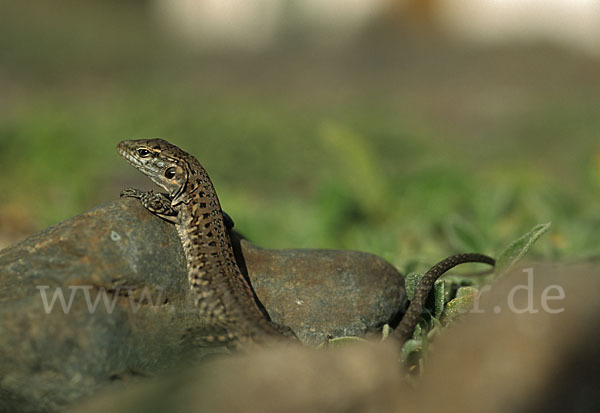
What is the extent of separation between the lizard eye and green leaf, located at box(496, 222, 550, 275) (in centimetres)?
228

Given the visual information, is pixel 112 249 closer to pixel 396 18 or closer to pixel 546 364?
pixel 546 364

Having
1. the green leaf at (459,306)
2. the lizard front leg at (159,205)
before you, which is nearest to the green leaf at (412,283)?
the green leaf at (459,306)

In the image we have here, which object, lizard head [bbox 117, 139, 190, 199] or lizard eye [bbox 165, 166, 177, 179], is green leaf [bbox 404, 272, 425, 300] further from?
lizard eye [bbox 165, 166, 177, 179]

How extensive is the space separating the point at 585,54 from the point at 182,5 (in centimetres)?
1460

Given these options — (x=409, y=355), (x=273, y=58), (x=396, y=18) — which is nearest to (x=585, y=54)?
(x=396, y=18)

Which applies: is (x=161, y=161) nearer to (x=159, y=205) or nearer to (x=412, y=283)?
(x=159, y=205)

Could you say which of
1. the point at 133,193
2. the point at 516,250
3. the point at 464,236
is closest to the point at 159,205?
the point at 133,193

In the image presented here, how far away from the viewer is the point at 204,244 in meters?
3.76

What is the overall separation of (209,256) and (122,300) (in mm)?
577

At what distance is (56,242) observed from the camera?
3500 mm

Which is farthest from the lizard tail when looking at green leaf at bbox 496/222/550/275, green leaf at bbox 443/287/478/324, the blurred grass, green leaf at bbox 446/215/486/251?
green leaf at bbox 446/215/486/251

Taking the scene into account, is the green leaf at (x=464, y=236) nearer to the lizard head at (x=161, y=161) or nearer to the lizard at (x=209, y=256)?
the lizard at (x=209, y=256)

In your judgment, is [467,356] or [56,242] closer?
[467,356]

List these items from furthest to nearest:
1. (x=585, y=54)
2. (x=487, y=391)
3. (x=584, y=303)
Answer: (x=585, y=54) < (x=584, y=303) < (x=487, y=391)
